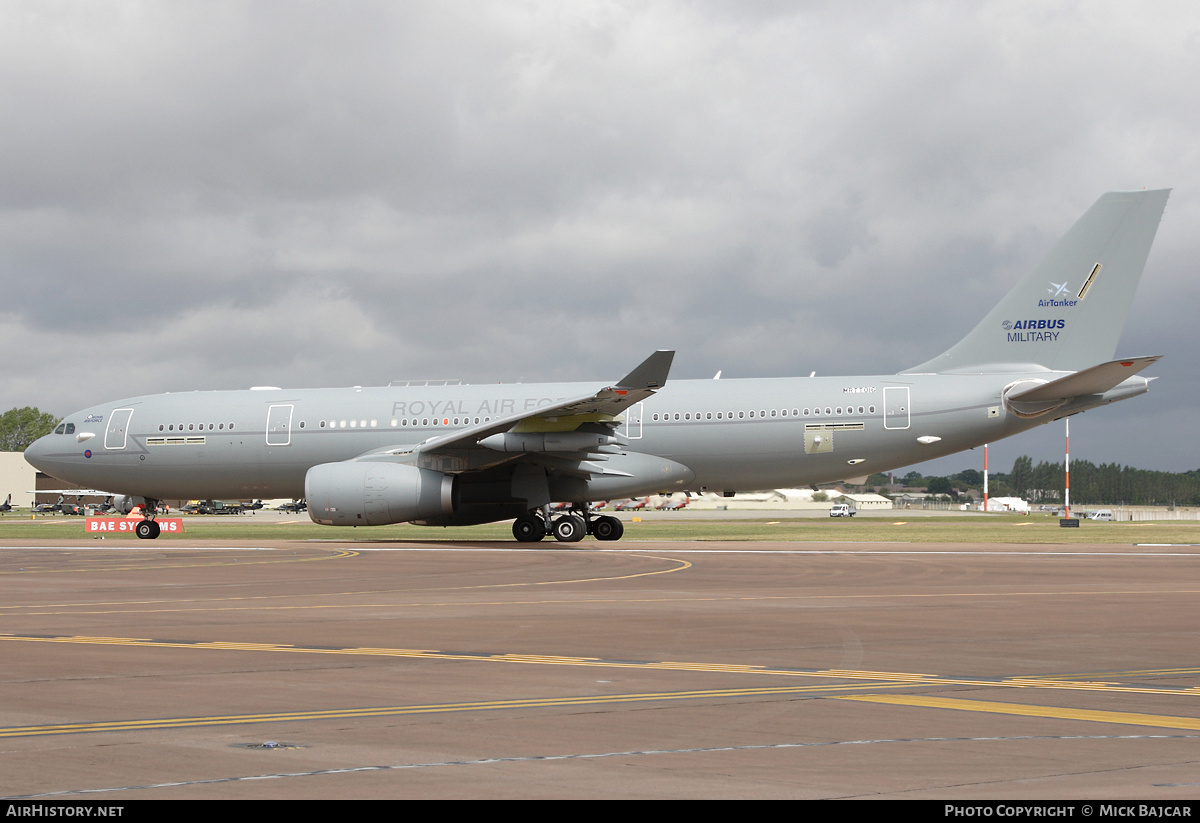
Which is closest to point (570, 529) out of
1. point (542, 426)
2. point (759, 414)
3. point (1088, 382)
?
point (542, 426)

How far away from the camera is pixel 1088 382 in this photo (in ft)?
93.4

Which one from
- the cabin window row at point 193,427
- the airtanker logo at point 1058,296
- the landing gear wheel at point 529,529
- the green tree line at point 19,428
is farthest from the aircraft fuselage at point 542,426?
the green tree line at point 19,428

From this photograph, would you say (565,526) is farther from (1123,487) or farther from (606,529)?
(1123,487)

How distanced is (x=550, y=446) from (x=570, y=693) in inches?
819

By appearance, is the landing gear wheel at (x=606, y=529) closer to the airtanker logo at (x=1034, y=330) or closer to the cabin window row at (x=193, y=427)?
the cabin window row at (x=193, y=427)

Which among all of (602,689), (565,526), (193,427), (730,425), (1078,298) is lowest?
(602,689)

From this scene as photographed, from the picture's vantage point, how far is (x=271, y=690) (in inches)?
325

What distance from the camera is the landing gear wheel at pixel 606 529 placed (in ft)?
107

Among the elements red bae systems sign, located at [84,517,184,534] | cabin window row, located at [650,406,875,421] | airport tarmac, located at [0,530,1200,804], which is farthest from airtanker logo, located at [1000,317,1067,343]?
red bae systems sign, located at [84,517,184,534]

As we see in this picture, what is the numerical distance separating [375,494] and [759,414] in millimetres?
10048

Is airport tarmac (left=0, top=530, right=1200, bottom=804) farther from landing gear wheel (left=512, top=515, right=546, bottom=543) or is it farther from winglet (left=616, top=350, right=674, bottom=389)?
landing gear wheel (left=512, top=515, right=546, bottom=543)

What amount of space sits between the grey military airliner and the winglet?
198 cm

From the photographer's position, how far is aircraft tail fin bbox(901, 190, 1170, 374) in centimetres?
3047
